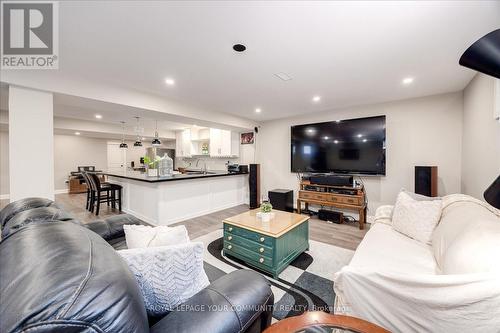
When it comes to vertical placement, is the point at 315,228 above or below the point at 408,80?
below

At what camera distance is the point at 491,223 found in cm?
125

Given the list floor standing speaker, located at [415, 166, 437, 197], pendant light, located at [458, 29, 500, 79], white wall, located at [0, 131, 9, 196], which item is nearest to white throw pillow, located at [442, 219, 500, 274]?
pendant light, located at [458, 29, 500, 79]

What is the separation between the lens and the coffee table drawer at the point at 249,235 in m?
2.08

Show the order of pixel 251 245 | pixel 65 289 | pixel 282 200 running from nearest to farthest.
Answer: pixel 65 289 < pixel 251 245 < pixel 282 200

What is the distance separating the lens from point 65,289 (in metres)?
0.47

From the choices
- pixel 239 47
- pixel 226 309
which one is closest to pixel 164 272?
pixel 226 309

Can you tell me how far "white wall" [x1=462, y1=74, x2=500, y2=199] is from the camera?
79.0 inches

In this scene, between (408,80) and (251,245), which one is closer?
(251,245)

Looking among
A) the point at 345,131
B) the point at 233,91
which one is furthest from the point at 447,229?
the point at 233,91

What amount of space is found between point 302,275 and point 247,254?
618 millimetres

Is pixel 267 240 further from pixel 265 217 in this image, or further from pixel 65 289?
pixel 65 289

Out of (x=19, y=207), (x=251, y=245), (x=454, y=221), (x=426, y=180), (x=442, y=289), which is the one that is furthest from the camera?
(x=426, y=180)

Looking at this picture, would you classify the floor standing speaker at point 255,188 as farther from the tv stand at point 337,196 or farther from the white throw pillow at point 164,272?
the white throw pillow at point 164,272

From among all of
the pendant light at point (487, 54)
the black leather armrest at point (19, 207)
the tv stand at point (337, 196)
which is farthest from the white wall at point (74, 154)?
the pendant light at point (487, 54)
